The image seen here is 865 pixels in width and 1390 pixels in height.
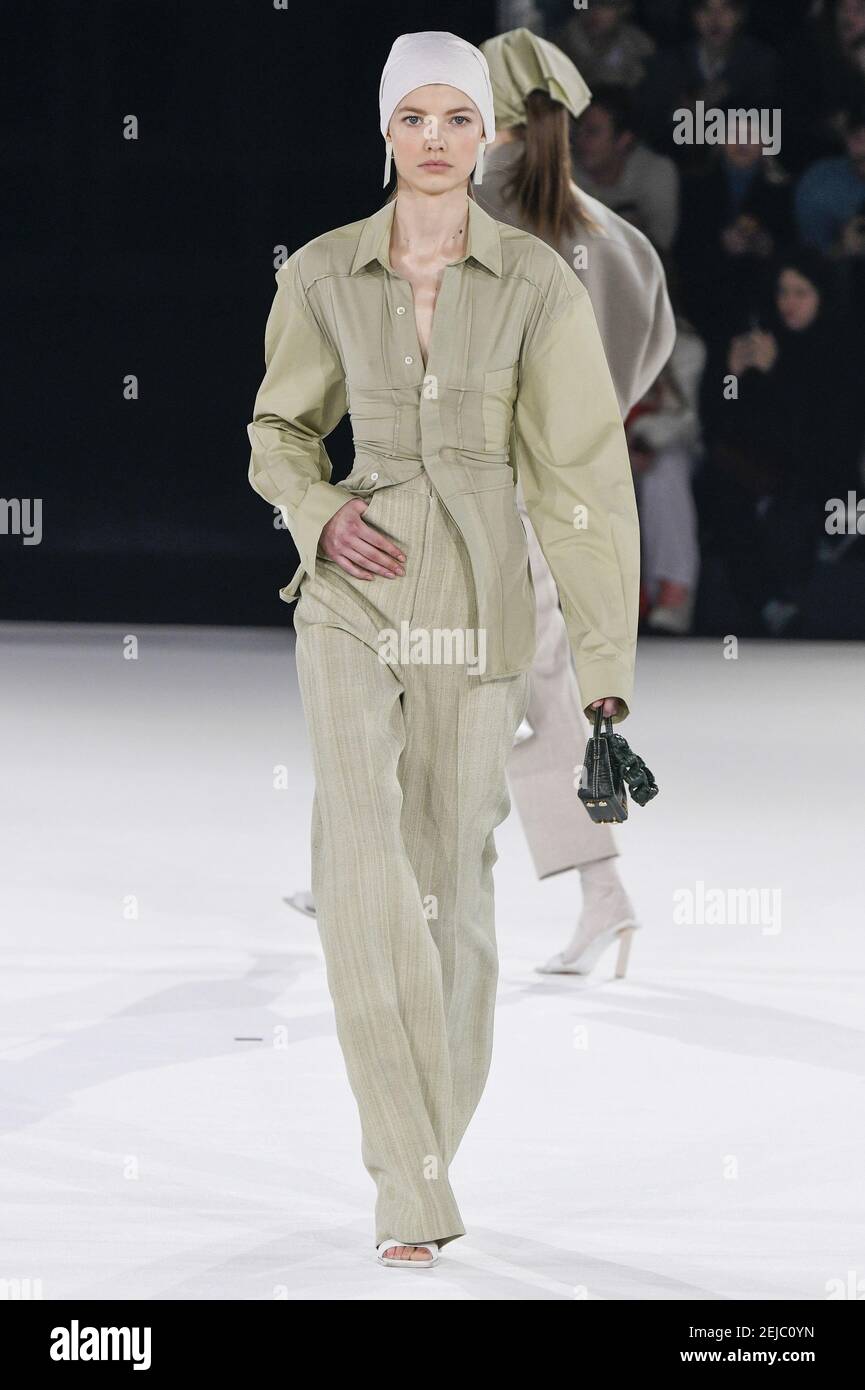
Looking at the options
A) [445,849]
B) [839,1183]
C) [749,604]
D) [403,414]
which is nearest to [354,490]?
[403,414]

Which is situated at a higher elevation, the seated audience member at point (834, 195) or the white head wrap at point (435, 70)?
the seated audience member at point (834, 195)

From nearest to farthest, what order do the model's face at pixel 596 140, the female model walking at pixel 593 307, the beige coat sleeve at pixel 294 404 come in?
1. the beige coat sleeve at pixel 294 404
2. the female model walking at pixel 593 307
3. the model's face at pixel 596 140

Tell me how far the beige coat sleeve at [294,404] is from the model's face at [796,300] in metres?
6.46

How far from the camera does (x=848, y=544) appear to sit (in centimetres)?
877

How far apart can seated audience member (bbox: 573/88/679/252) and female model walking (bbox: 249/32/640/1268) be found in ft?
20.2

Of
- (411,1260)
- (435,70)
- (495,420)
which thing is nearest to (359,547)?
(495,420)

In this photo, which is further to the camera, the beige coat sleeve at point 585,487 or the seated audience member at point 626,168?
the seated audience member at point 626,168

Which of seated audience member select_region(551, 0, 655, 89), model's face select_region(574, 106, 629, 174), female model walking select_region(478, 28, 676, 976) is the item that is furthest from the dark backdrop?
female model walking select_region(478, 28, 676, 976)

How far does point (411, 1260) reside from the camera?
2.24 metres

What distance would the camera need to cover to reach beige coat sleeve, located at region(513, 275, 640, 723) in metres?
2.33

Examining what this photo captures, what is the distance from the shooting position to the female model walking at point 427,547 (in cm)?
224

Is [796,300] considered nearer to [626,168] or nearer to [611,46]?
[626,168]

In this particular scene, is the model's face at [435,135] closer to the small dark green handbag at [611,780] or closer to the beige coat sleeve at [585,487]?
the beige coat sleeve at [585,487]

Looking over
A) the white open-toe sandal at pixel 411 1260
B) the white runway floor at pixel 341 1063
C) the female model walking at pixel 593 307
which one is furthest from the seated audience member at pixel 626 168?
the white open-toe sandal at pixel 411 1260
